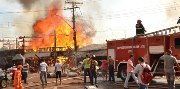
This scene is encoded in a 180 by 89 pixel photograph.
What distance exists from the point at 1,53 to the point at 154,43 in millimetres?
57428

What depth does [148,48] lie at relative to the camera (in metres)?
20.3

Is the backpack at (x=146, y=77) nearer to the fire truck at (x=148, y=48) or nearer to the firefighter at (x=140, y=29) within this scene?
the fire truck at (x=148, y=48)

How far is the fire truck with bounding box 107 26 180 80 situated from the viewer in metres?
18.9

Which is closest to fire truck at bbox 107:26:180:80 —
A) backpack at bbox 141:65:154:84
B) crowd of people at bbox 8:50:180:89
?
crowd of people at bbox 8:50:180:89

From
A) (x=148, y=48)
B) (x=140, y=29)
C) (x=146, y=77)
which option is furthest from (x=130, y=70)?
(x=140, y=29)

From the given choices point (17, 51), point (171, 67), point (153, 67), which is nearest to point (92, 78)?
point (153, 67)

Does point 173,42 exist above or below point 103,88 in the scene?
above

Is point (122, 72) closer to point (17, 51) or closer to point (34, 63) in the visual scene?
point (34, 63)

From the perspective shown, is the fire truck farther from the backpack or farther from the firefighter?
the backpack

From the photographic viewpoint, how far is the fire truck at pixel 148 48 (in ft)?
62.1

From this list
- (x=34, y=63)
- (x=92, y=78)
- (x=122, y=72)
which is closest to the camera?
(x=92, y=78)

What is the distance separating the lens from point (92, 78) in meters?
20.7

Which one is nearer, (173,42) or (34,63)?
(173,42)

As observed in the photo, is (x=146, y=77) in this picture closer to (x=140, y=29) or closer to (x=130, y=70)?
(x=130, y=70)
